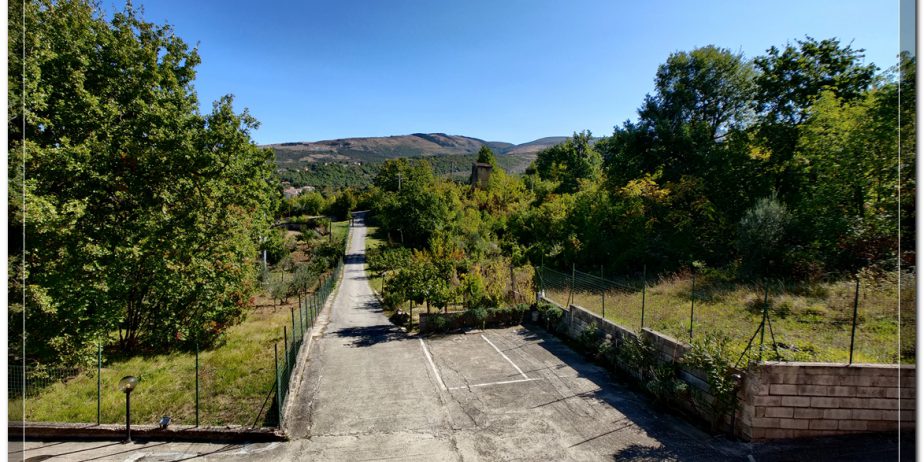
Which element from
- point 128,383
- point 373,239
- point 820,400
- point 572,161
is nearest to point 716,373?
point 820,400

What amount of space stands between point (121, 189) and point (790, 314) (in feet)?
70.1

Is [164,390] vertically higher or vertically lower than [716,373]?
lower

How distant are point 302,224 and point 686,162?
51.9 metres

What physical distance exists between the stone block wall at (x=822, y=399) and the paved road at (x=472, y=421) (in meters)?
0.26

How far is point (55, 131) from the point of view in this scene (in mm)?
12266

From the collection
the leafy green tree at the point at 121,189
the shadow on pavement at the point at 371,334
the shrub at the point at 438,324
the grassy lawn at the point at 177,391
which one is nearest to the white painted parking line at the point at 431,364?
the shrub at the point at 438,324

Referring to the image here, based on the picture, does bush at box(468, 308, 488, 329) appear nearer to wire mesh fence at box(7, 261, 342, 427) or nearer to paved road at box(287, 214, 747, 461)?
paved road at box(287, 214, 747, 461)

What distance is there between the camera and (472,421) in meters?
8.33

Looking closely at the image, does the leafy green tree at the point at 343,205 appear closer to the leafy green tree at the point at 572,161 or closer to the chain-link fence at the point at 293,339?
the leafy green tree at the point at 572,161

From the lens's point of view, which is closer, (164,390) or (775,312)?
(164,390)

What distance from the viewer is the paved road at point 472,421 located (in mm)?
6910

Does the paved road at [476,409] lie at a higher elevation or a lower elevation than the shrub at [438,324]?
lower

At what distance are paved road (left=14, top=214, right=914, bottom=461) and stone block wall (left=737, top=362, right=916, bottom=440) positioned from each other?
0.86ft

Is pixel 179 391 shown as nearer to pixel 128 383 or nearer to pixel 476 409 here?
pixel 128 383
